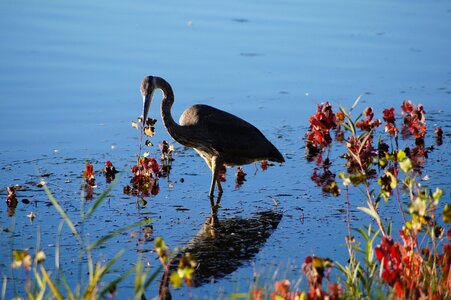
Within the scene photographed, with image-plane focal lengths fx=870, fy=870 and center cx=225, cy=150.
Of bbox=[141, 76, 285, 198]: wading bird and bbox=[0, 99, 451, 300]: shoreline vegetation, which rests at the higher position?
bbox=[141, 76, 285, 198]: wading bird

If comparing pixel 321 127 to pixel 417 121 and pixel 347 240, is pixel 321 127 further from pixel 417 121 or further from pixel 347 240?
pixel 347 240

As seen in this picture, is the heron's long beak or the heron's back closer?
the heron's long beak

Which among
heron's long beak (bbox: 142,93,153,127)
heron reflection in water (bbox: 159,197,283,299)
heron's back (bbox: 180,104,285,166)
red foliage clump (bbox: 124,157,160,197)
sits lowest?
heron reflection in water (bbox: 159,197,283,299)

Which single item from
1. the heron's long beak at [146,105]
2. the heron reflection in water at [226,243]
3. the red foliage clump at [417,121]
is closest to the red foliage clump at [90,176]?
the heron's long beak at [146,105]

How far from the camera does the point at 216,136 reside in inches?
326

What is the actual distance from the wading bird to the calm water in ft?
0.91

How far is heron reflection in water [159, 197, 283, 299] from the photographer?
5996mm

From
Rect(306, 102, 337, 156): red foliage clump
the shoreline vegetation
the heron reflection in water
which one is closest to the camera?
the shoreline vegetation

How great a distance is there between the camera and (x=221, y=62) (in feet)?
42.0

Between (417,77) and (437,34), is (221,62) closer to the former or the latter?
(417,77)

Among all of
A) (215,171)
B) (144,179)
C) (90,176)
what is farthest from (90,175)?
(215,171)

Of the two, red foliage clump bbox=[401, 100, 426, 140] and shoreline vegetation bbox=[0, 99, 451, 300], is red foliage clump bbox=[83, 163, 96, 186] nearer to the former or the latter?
shoreline vegetation bbox=[0, 99, 451, 300]

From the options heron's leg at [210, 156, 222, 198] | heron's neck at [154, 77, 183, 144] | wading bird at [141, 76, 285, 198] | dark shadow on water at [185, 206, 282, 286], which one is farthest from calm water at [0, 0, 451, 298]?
heron's neck at [154, 77, 183, 144]

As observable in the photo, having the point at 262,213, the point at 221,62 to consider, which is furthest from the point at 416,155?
the point at 221,62
